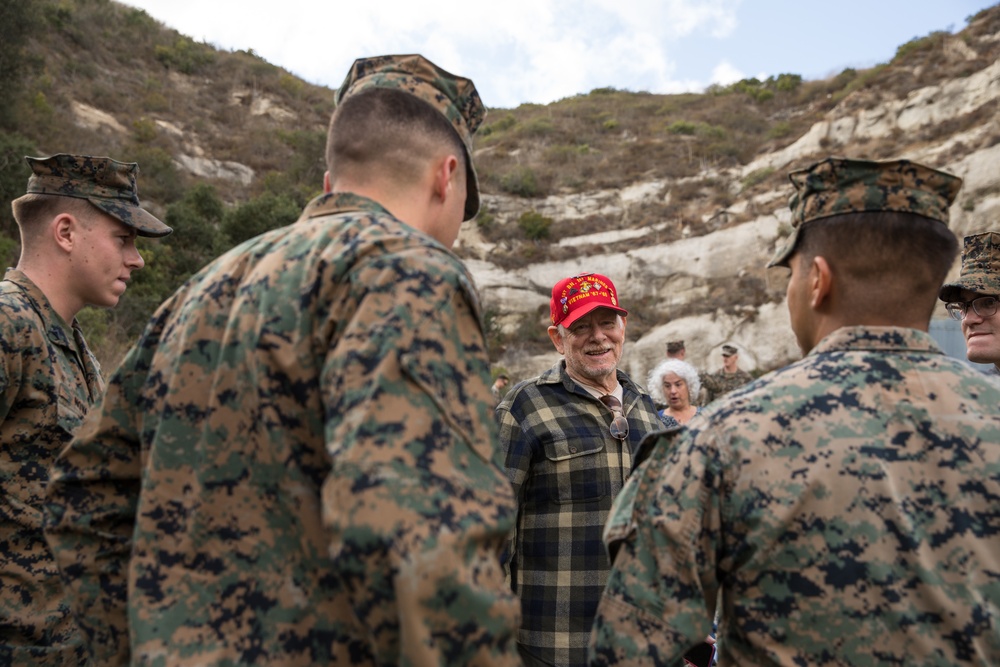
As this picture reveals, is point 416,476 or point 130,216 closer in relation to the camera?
point 416,476

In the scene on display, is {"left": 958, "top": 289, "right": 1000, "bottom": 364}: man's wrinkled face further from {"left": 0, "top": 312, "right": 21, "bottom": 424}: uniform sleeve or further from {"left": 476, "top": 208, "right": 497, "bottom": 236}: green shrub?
{"left": 476, "top": 208, "right": 497, "bottom": 236}: green shrub

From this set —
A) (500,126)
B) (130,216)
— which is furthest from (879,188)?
(500,126)

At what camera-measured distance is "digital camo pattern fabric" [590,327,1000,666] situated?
1.57 meters

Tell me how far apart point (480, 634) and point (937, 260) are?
1436mm

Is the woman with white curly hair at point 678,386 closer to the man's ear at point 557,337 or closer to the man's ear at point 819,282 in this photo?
the man's ear at point 557,337

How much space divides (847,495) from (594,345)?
209cm

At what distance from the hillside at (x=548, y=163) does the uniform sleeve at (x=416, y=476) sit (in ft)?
50.7

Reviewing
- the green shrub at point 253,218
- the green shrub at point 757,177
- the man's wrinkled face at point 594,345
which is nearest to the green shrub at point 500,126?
the green shrub at point 757,177

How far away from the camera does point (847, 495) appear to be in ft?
5.29

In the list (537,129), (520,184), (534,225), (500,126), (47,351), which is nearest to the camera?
(47,351)

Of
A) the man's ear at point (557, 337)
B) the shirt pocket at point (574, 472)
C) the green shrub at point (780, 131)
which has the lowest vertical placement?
the shirt pocket at point (574, 472)

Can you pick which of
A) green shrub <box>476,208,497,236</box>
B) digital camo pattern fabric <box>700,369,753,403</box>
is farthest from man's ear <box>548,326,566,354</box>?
green shrub <box>476,208,497,236</box>

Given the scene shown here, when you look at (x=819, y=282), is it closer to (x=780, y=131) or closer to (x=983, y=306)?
(x=983, y=306)

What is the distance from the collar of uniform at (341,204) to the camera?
1.61 metres
